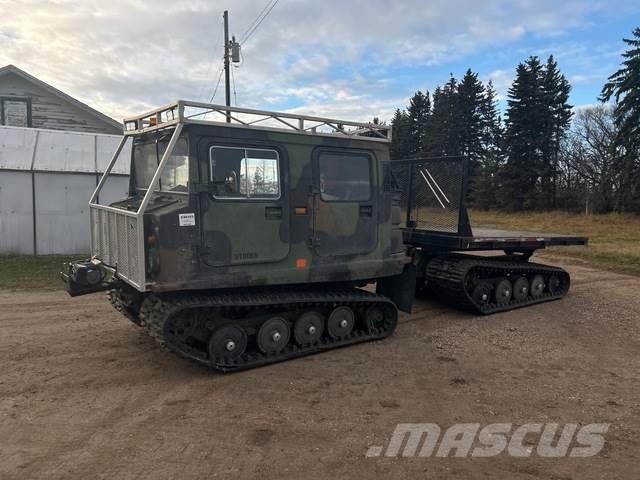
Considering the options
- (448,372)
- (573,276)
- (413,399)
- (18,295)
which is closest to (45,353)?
(18,295)

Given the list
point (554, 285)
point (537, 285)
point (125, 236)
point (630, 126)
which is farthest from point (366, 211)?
point (630, 126)

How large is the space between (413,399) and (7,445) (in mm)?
3638

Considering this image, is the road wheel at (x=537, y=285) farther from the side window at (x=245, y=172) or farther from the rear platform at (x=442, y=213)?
the side window at (x=245, y=172)

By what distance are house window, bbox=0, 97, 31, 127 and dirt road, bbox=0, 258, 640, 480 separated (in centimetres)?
1408

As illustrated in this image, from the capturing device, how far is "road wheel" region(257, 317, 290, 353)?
5.93 m

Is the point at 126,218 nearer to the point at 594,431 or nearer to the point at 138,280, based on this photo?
the point at 138,280

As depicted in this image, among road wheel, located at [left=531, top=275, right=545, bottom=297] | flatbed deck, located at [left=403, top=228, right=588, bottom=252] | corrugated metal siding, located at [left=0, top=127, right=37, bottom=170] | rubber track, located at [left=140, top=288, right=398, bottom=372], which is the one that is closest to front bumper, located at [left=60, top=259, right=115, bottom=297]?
rubber track, located at [left=140, top=288, right=398, bottom=372]

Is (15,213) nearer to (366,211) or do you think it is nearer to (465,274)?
(366,211)

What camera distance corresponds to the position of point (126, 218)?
17.9ft

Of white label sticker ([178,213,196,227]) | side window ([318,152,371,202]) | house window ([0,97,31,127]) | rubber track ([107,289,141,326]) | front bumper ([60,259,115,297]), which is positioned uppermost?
house window ([0,97,31,127])

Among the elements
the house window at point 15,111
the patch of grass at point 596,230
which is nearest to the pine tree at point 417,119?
the patch of grass at point 596,230

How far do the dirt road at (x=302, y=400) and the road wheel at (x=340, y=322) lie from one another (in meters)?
0.25

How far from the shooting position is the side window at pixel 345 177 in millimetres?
6344

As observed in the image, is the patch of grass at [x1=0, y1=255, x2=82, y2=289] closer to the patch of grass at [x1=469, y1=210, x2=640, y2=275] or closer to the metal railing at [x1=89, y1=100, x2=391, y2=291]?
the metal railing at [x1=89, y1=100, x2=391, y2=291]
